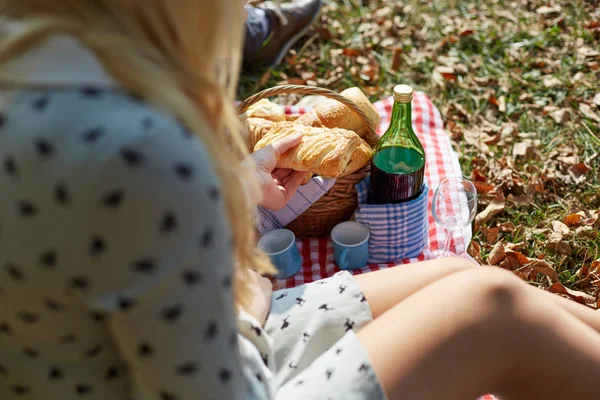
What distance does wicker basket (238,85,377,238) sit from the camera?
7.14ft

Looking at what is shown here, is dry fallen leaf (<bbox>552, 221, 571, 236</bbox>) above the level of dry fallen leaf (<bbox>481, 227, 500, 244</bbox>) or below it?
above

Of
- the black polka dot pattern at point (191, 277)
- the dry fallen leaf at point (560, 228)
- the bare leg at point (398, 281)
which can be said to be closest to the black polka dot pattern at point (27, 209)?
the black polka dot pattern at point (191, 277)

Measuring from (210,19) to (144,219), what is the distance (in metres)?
0.32

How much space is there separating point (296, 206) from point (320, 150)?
26cm

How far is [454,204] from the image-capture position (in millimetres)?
2123

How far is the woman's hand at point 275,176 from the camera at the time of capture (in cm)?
199

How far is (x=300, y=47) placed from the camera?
3.79 meters

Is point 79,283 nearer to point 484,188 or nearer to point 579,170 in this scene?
point 484,188

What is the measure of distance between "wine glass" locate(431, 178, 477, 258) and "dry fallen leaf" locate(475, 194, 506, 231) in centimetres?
44

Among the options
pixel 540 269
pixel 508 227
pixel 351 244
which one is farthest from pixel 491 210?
pixel 351 244

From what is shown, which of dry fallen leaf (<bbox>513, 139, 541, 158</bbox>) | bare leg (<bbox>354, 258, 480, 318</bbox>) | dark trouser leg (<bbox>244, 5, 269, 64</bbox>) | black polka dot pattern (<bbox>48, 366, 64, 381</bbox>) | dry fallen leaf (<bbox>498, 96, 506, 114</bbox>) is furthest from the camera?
dark trouser leg (<bbox>244, 5, 269, 64</bbox>)

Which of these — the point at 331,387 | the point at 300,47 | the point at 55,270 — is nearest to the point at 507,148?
the point at 300,47

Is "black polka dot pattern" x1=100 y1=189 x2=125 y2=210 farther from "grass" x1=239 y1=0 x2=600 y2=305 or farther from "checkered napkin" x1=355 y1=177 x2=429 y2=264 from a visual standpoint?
"grass" x1=239 y1=0 x2=600 y2=305

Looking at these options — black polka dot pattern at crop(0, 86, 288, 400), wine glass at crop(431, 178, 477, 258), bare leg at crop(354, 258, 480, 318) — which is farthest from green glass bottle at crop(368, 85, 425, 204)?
black polka dot pattern at crop(0, 86, 288, 400)
